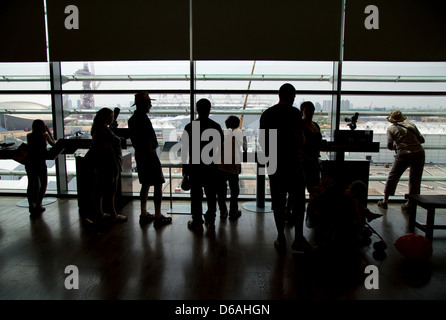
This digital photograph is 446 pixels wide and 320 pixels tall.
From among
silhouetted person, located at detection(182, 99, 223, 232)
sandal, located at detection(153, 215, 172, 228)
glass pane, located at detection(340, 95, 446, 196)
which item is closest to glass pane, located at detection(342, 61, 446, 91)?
glass pane, located at detection(340, 95, 446, 196)

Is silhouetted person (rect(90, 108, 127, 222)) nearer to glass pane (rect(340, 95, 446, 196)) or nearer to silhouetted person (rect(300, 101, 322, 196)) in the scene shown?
silhouetted person (rect(300, 101, 322, 196))

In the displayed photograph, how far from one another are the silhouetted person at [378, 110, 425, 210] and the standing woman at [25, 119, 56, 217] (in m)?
4.87

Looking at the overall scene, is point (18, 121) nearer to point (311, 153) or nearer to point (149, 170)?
point (149, 170)

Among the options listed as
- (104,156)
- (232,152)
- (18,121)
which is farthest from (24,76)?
(232,152)

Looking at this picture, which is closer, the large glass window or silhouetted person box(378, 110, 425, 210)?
silhouetted person box(378, 110, 425, 210)

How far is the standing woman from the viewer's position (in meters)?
Answer: 4.43

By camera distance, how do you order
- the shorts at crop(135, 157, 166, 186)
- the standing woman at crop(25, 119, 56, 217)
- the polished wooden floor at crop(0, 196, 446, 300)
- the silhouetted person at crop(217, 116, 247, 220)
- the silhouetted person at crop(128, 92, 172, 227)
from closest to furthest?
the polished wooden floor at crop(0, 196, 446, 300) < the silhouetted person at crop(128, 92, 172, 227) < the shorts at crop(135, 157, 166, 186) < the silhouetted person at crop(217, 116, 247, 220) < the standing woman at crop(25, 119, 56, 217)

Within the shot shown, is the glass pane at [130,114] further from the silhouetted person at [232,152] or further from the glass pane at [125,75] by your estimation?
the silhouetted person at [232,152]

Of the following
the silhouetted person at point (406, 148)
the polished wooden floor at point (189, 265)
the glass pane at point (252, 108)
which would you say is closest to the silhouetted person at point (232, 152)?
the polished wooden floor at point (189, 265)

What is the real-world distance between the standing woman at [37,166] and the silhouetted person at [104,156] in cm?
107

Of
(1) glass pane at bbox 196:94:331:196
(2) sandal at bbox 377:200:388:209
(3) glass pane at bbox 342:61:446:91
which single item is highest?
(3) glass pane at bbox 342:61:446:91

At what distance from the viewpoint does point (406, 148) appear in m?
4.62
